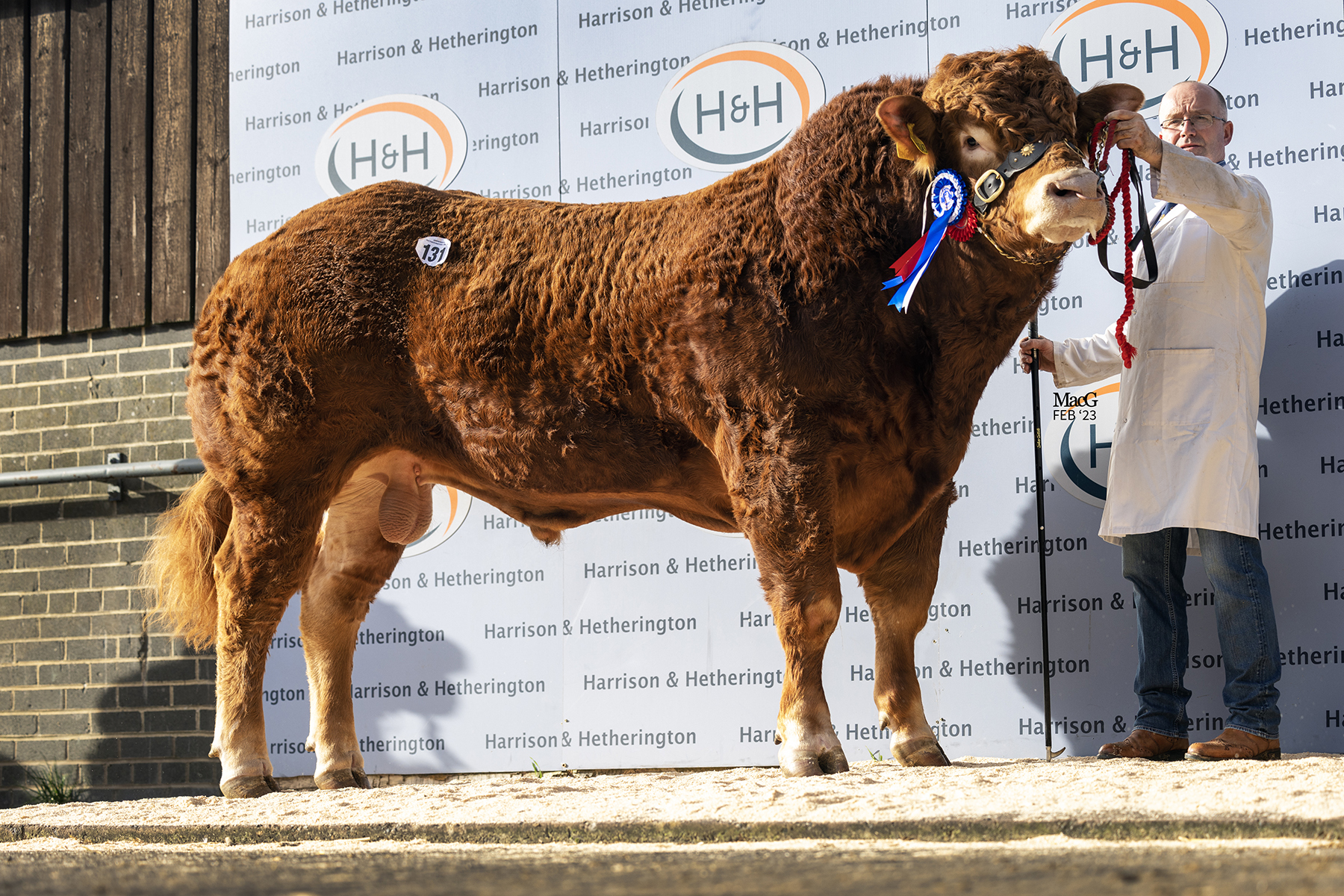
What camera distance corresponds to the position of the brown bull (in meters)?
3.79

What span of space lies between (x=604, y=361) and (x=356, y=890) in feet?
8.09

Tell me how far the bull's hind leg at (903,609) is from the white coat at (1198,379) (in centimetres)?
64

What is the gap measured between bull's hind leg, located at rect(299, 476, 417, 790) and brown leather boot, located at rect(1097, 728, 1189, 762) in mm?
2794

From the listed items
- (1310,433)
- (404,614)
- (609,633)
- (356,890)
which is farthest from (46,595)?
(1310,433)

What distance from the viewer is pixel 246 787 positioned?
14.3ft

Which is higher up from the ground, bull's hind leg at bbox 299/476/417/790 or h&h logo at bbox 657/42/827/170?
h&h logo at bbox 657/42/827/170

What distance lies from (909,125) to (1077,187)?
587mm

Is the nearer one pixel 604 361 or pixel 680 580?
pixel 604 361

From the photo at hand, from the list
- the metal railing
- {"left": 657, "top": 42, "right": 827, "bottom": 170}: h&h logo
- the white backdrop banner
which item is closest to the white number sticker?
the white backdrop banner

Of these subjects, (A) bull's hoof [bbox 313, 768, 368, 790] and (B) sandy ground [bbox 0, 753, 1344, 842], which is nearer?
(B) sandy ground [bbox 0, 753, 1344, 842]

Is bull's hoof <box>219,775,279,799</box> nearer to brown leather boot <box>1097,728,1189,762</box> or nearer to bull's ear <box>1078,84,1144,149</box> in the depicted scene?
brown leather boot <box>1097,728,1189,762</box>

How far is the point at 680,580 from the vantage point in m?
5.52

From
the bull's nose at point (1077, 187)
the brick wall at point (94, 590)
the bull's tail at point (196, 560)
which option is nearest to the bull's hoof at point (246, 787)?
the bull's tail at point (196, 560)

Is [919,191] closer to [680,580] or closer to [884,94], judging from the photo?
[884,94]
